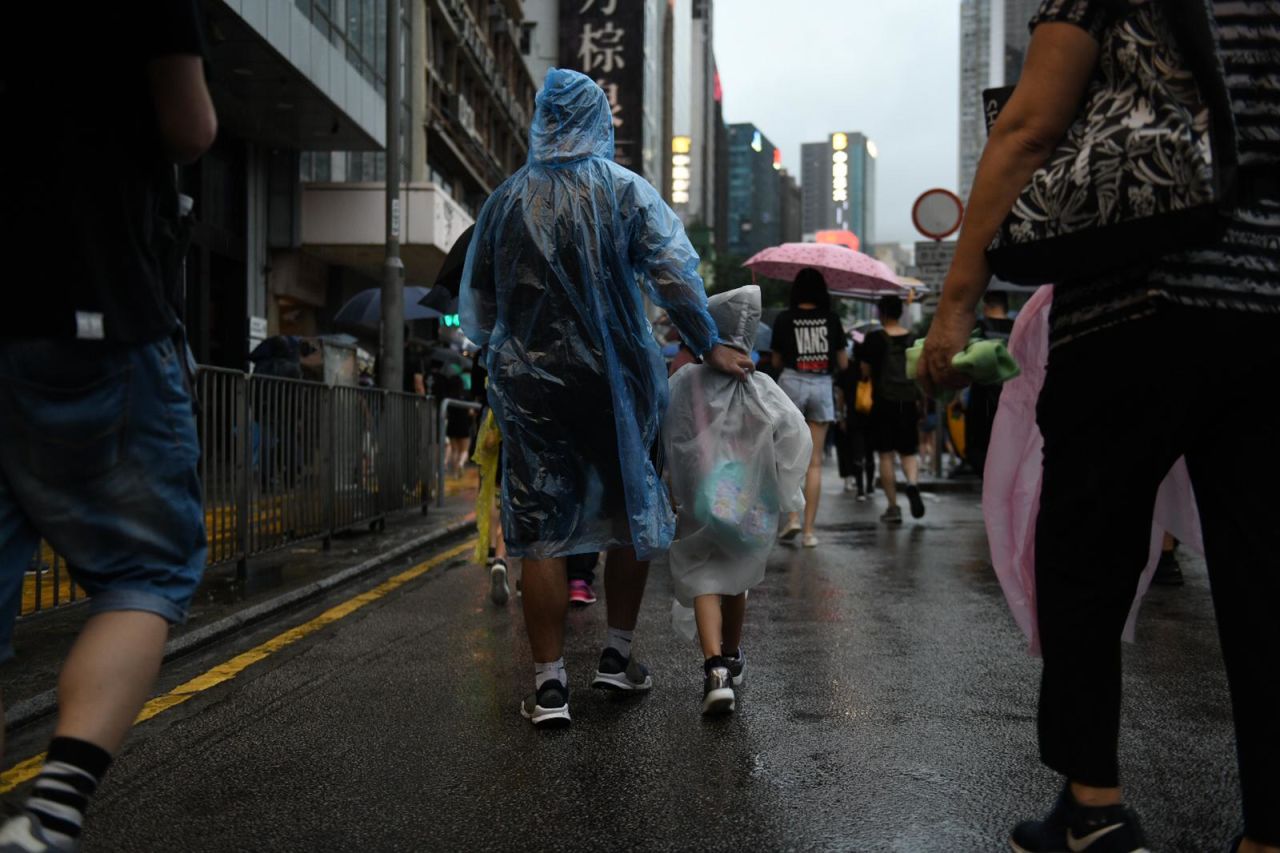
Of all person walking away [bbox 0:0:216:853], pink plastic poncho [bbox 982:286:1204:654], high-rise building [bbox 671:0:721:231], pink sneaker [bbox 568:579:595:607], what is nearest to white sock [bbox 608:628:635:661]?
pink plastic poncho [bbox 982:286:1204:654]

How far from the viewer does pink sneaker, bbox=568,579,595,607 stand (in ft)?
21.0

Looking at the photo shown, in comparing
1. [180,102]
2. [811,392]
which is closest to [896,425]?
[811,392]

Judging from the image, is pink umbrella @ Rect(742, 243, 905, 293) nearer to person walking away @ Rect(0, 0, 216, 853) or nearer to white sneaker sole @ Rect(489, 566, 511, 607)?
white sneaker sole @ Rect(489, 566, 511, 607)

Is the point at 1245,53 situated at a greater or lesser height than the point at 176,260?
greater

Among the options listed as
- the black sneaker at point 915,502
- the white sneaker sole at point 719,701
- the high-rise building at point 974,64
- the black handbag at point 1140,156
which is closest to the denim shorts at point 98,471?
the black handbag at point 1140,156

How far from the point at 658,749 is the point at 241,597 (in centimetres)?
338

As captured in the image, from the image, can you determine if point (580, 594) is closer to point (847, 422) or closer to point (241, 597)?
point (241, 597)

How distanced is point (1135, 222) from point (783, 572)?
5619 mm

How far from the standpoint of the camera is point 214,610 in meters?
5.97

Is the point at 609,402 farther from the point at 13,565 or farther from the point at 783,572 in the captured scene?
the point at 783,572

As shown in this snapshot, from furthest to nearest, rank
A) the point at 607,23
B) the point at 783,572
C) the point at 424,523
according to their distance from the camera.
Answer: the point at 607,23
the point at 424,523
the point at 783,572

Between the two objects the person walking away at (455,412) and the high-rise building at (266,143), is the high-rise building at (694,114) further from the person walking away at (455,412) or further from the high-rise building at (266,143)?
the person walking away at (455,412)

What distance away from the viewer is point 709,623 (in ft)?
13.9

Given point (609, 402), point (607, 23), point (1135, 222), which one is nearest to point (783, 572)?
point (609, 402)
